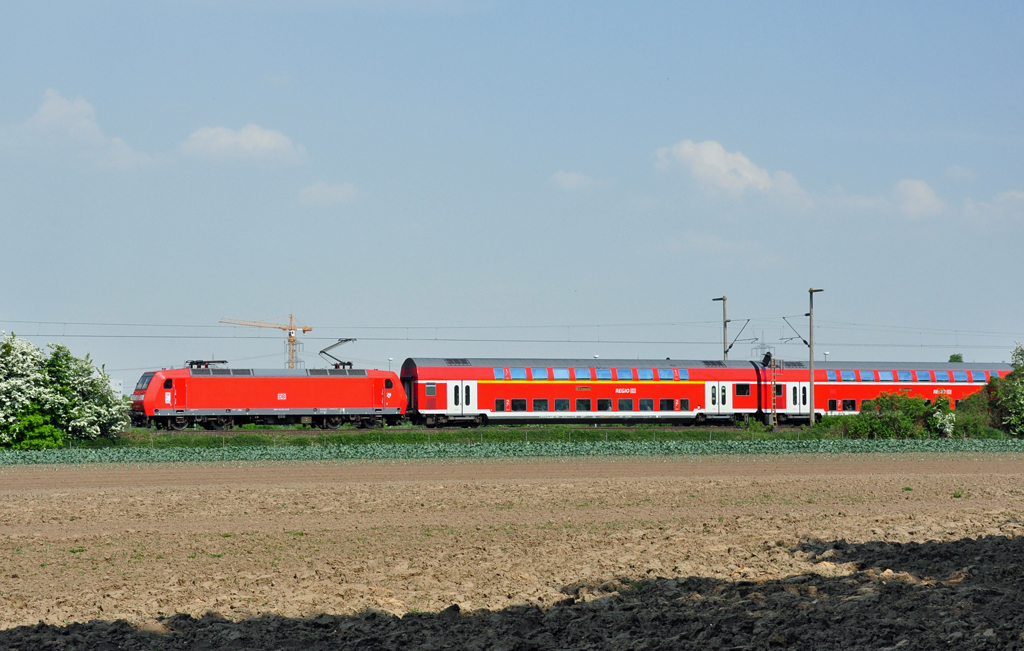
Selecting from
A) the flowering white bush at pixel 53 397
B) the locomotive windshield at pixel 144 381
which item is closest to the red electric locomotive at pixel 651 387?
the locomotive windshield at pixel 144 381

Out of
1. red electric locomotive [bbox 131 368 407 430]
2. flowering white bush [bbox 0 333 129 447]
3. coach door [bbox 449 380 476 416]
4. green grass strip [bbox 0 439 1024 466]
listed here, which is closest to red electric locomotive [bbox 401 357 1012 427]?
coach door [bbox 449 380 476 416]

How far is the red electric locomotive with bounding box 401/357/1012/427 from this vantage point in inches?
2250

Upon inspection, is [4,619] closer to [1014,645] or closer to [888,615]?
[888,615]

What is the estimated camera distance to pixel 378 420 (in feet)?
193

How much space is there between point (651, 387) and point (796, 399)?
377 inches

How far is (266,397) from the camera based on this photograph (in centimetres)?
5516

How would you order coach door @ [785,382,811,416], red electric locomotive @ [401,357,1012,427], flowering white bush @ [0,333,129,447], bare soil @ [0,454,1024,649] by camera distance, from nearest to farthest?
bare soil @ [0,454,1024,649], flowering white bush @ [0,333,129,447], red electric locomotive @ [401,357,1012,427], coach door @ [785,382,811,416]

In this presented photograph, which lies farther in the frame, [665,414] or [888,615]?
[665,414]

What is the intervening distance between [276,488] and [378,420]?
2970cm

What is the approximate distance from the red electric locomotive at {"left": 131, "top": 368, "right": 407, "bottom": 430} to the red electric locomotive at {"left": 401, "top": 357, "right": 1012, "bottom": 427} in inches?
94.8

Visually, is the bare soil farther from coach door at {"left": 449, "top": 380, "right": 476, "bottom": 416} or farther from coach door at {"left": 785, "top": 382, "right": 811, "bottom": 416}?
coach door at {"left": 785, "top": 382, "right": 811, "bottom": 416}

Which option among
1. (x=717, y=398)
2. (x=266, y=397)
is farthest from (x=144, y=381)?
(x=717, y=398)

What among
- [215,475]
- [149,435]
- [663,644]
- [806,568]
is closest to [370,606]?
[663,644]

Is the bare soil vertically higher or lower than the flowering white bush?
lower
